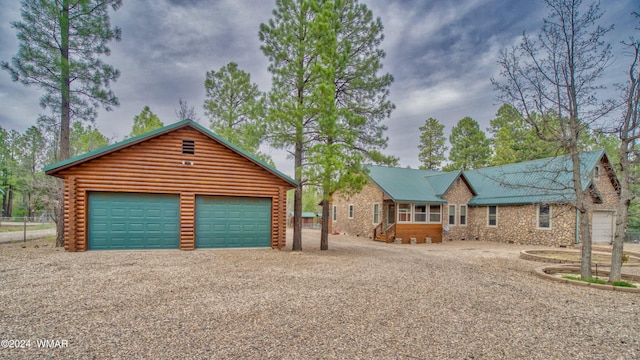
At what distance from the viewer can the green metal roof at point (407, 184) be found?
1986 cm

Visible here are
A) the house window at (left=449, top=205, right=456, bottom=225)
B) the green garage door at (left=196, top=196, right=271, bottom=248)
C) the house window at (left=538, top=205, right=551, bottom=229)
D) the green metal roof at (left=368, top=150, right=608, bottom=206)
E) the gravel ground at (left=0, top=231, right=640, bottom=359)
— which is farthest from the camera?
the house window at (left=449, top=205, right=456, bottom=225)

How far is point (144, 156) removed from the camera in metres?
11.4

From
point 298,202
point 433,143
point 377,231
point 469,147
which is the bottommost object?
point 377,231

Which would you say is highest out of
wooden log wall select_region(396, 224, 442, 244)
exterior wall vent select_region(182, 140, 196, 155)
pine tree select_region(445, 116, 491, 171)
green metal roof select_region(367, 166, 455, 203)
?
pine tree select_region(445, 116, 491, 171)

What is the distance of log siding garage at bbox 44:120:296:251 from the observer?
10.8 m

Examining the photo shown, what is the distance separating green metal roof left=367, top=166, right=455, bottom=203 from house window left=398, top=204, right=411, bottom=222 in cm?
74

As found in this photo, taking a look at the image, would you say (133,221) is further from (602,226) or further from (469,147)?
(469,147)

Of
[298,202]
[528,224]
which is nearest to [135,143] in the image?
[298,202]

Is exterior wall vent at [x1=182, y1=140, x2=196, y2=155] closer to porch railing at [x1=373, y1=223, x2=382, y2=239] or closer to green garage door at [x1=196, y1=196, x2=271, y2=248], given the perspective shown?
green garage door at [x1=196, y1=196, x2=271, y2=248]

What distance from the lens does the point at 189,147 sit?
11891 millimetres

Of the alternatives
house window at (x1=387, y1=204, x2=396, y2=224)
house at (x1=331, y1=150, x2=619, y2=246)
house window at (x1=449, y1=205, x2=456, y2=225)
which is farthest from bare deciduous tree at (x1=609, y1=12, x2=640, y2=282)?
house window at (x1=387, y1=204, x2=396, y2=224)

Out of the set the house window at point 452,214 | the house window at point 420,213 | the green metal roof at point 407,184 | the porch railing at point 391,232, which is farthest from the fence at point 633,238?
the porch railing at point 391,232

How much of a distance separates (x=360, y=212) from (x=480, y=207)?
8.36m

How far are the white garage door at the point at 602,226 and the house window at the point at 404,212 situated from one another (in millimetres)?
10128
